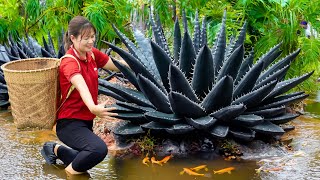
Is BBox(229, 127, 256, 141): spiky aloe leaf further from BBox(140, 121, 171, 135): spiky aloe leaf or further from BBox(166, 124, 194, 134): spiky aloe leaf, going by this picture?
BBox(140, 121, 171, 135): spiky aloe leaf

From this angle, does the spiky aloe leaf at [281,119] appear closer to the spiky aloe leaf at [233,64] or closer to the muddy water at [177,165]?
the muddy water at [177,165]

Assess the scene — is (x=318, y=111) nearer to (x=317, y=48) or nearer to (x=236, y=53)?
(x=317, y=48)

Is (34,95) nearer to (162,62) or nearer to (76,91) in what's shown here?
(76,91)

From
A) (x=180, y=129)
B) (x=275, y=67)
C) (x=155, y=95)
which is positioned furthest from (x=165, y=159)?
(x=275, y=67)

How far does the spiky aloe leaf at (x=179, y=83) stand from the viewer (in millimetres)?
4867

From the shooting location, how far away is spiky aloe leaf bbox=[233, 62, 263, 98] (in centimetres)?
509

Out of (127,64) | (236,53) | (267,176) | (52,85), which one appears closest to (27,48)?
(127,64)

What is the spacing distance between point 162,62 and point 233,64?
0.65m

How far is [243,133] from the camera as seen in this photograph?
505 cm

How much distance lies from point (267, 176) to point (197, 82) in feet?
3.71

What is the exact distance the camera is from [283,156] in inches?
198

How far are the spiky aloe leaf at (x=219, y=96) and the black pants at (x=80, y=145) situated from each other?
3.46ft

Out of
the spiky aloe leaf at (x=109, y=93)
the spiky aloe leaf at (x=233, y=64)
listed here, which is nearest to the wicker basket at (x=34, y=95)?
the spiky aloe leaf at (x=109, y=93)

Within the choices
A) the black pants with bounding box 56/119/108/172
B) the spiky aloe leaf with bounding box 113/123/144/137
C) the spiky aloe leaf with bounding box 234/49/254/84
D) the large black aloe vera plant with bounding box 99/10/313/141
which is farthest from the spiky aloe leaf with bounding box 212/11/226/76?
the black pants with bounding box 56/119/108/172
